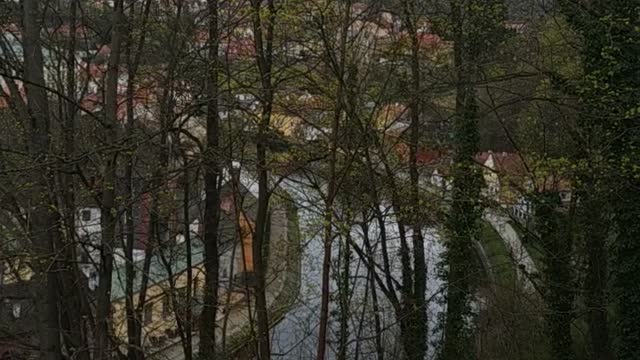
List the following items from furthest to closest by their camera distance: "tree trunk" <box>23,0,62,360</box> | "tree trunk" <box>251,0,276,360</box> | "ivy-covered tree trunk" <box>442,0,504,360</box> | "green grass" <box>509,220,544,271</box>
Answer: "green grass" <box>509,220,544,271</box>, "ivy-covered tree trunk" <box>442,0,504,360</box>, "tree trunk" <box>251,0,276,360</box>, "tree trunk" <box>23,0,62,360</box>

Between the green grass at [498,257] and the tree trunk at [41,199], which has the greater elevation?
the tree trunk at [41,199]

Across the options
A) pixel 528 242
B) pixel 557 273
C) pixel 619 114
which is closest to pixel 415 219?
pixel 557 273

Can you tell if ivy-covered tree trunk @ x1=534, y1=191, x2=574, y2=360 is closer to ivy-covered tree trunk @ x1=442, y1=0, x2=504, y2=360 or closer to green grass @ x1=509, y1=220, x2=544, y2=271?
green grass @ x1=509, y1=220, x2=544, y2=271

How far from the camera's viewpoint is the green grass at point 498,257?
1434cm

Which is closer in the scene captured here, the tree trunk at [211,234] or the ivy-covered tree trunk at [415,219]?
the tree trunk at [211,234]

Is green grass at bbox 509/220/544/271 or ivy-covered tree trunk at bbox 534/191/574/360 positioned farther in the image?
green grass at bbox 509/220/544/271

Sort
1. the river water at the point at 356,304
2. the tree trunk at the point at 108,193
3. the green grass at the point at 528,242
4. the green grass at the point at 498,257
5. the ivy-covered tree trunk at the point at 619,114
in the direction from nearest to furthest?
1. the tree trunk at the point at 108,193
2. the ivy-covered tree trunk at the point at 619,114
3. the river water at the point at 356,304
4. the green grass at the point at 528,242
5. the green grass at the point at 498,257

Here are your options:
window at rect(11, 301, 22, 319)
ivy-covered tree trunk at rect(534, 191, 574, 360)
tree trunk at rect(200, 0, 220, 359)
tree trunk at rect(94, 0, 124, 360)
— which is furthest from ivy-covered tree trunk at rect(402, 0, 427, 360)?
window at rect(11, 301, 22, 319)

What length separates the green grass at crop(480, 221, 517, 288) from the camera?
14.3m

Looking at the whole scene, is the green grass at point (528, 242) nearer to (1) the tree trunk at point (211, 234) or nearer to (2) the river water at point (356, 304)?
(2) the river water at point (356, 304)

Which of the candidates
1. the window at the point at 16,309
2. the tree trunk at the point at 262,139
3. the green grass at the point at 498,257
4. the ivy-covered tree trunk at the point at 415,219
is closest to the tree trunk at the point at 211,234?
the tree trunk at the point at 262,139

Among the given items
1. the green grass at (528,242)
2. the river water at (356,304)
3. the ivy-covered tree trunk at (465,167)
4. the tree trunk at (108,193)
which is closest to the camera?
the tree trunk at (108,193)

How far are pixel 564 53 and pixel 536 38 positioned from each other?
561mm

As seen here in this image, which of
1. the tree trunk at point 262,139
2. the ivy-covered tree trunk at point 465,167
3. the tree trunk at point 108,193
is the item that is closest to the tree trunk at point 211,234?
the tree trunk at point 262,139
